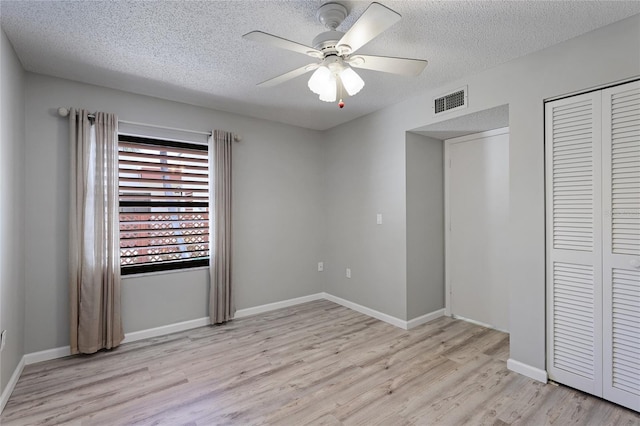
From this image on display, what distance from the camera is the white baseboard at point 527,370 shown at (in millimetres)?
2328

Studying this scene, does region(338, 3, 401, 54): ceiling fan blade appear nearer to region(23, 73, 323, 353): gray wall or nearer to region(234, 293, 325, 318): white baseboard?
region(23, 73, 323, 353): gray wall

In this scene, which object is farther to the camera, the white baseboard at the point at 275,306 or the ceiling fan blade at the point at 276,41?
the white baseboard at the point at 275,306

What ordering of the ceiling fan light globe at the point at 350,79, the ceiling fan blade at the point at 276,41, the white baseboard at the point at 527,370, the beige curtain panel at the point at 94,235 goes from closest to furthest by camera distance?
the ceiling fan blade at the point at 276,41
the ceiling fan light globe at the point at 350,79
the white baseboard at the point at 527,370
the beige curtain panel at the point at 94,235

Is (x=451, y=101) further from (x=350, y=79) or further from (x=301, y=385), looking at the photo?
(x=301, y=385)

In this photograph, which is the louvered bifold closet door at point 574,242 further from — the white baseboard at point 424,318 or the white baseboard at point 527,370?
the white baseboard at point 424,318

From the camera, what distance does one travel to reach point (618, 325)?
2.03m

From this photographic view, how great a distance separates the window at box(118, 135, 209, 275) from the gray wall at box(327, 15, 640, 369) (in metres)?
1.90

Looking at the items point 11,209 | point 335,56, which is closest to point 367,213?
point 335,56

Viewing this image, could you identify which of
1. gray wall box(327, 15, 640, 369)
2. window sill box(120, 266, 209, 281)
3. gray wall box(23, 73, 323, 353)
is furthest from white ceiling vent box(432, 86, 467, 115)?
window sill box(120, 266, 209, 281)

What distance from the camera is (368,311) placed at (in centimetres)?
385

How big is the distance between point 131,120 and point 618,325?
4.29m

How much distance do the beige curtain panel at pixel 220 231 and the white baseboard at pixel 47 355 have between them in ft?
4.16

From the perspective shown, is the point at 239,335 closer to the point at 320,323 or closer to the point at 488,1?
the point at 320,323

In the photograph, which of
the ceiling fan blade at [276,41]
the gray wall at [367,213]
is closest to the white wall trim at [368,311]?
the gray wall at [367,213]
